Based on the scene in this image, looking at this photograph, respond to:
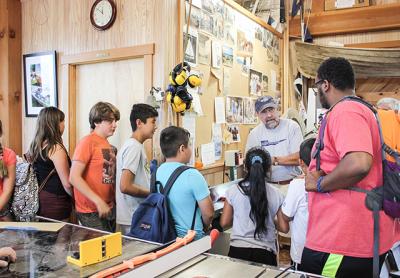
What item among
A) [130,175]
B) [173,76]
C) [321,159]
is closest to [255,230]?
[321,159]

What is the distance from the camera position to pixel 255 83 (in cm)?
423

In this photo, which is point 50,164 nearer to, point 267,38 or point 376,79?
point 267,38

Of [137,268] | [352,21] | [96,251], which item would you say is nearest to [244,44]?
[352,21]

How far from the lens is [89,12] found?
10.5ft

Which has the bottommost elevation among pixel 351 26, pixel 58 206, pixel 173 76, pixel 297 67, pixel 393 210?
pixel 58 206

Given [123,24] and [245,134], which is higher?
[123,24]

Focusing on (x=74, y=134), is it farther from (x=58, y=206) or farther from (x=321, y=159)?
(x=321, y=159)

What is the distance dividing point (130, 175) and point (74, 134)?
1205mm

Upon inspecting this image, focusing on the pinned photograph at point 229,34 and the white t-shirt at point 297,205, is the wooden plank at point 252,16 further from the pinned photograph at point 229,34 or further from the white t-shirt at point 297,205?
the white t-shirt at point 297,205

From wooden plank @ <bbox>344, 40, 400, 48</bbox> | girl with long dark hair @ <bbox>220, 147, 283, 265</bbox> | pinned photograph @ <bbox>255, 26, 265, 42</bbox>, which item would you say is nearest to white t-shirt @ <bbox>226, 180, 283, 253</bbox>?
girl with long dark hair @ <bbox>220, 147, 283, 265</bbox>

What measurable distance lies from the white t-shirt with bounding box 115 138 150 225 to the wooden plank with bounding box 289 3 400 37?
11.1 ft

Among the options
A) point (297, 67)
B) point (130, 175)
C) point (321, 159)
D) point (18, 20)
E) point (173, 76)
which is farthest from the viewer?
point (297, 67)

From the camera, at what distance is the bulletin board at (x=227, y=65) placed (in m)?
3.15

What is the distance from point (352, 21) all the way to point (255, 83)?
1699 millimetres
